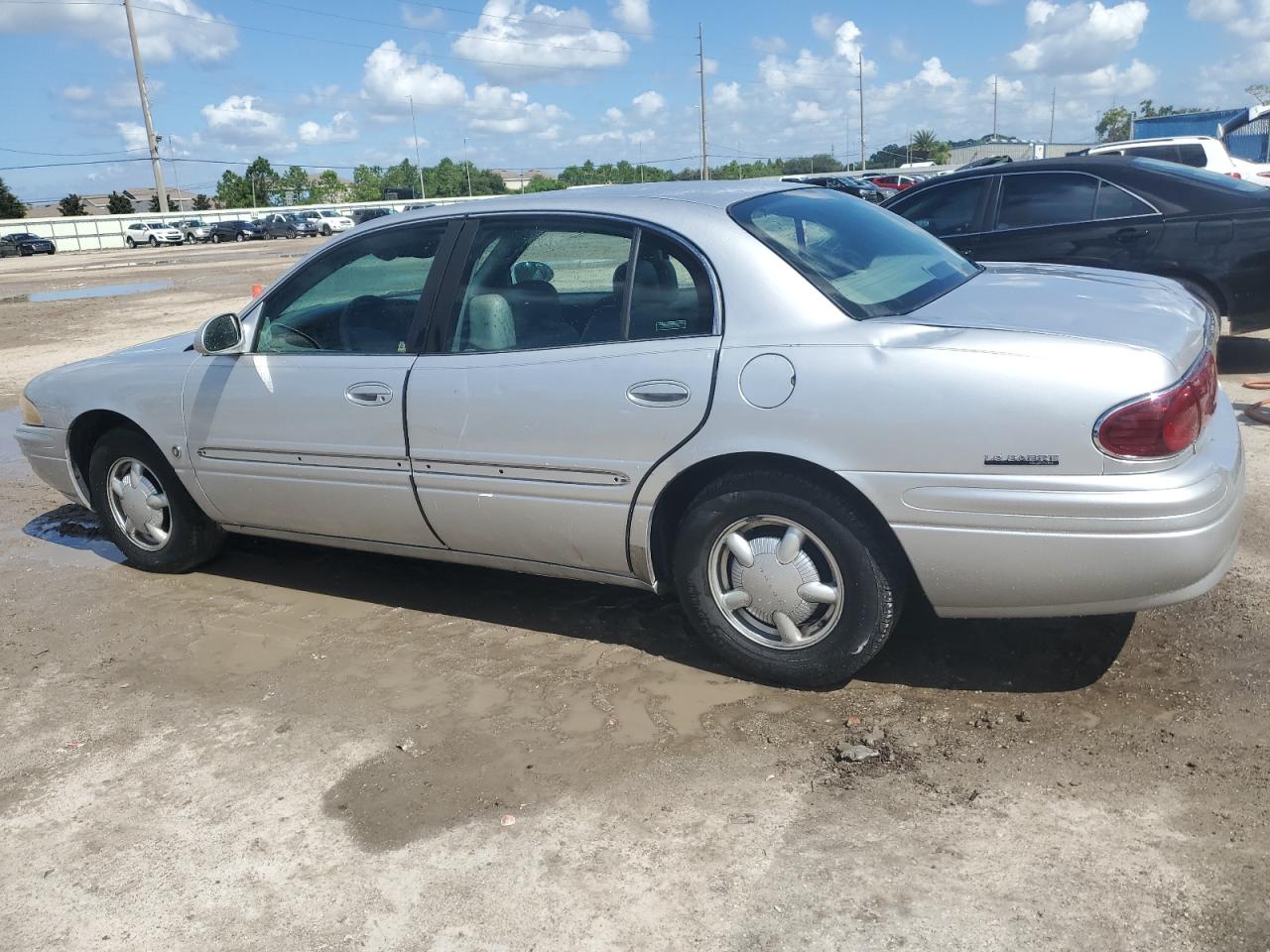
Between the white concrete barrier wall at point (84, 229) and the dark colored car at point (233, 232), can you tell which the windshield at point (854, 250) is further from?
the white concrete barrier wall at point (84, 229)

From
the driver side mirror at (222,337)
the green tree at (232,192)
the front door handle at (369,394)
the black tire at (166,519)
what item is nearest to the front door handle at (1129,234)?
the front door handle at (369,394)

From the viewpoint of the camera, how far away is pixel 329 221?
64438 mm

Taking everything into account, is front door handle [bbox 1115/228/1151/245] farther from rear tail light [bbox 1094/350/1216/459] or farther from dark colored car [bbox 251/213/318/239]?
dark colored car [bbox 251/213/318/239]

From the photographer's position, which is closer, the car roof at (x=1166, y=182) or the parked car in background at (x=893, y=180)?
the car roof at (x=1166, y=182)

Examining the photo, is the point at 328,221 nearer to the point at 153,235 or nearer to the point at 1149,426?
the point at 153,235

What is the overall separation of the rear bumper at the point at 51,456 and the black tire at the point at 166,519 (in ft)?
0.50

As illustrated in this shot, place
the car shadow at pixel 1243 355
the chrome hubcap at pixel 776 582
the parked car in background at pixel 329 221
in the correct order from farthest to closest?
1. the parked car in background at pixel 329 221
2. the car shadow at pixel 1243 355
3. the chrome hubcap at pixel 776 582

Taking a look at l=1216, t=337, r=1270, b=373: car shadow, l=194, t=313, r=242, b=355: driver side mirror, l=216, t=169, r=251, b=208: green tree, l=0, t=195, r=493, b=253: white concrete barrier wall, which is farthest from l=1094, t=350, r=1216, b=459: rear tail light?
l=216, t=169, r=251, b=208: green tree

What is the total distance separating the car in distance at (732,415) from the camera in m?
3.17

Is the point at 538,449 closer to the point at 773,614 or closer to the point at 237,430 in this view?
the point at 773,614

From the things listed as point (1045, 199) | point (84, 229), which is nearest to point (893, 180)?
point (1045, 199)

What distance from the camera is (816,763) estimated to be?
329cm

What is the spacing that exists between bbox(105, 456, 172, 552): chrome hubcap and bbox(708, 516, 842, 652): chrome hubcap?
9.63 feet

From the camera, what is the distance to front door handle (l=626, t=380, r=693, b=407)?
3.62m
